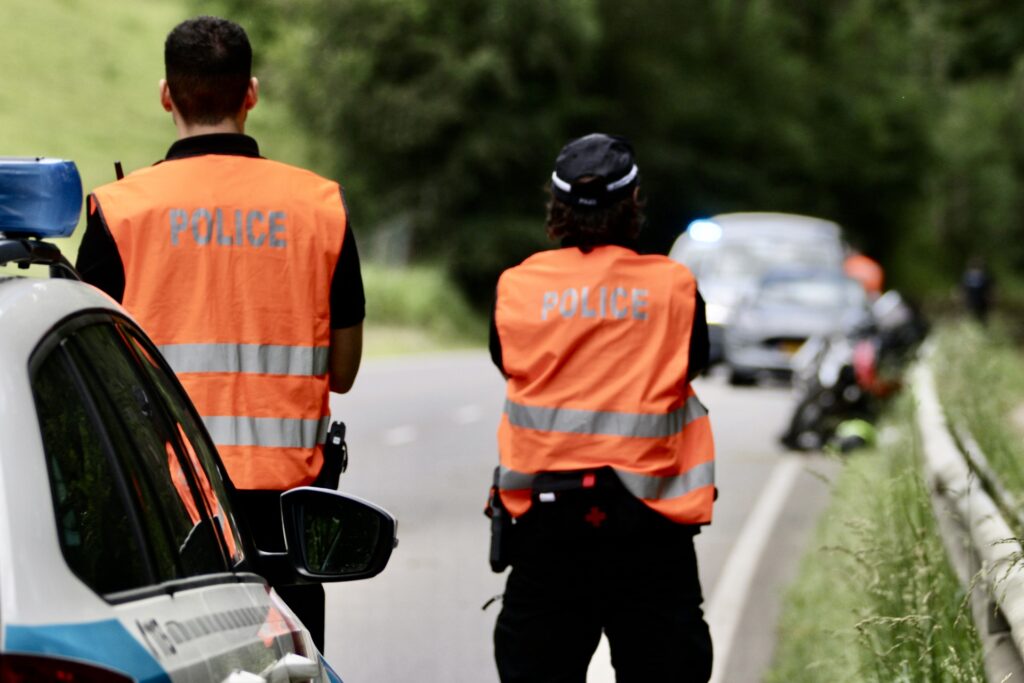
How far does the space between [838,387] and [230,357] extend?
45.2ft

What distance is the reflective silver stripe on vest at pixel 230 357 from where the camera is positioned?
419 cm

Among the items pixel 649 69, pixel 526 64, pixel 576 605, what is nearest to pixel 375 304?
pixel 526 64

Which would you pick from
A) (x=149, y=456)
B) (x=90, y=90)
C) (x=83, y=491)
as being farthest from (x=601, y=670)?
(x=90, y=90)

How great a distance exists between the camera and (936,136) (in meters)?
66.8

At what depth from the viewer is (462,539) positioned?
37.4ft

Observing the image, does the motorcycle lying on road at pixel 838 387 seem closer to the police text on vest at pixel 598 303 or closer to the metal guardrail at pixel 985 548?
the metal guardrail at pixel 985 548

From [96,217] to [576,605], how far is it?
139cm

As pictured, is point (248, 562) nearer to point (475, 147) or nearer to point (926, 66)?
point (475, 147)

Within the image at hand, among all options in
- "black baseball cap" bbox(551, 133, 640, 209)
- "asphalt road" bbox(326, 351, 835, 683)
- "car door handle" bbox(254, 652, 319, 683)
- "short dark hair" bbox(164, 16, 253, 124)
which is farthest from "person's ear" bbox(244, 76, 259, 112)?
"asphalt road" bbox(326, 351, 835, 683)

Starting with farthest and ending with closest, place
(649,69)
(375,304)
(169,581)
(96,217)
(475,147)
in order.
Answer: (649,69) → (475,147) → (375,304) → (96,217) → (169,581)

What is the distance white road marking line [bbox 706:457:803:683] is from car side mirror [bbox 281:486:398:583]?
377 centimetres

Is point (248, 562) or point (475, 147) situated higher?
point (248, 562)

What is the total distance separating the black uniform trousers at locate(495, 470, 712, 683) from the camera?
4293mm

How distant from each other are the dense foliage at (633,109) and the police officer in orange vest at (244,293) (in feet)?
104
